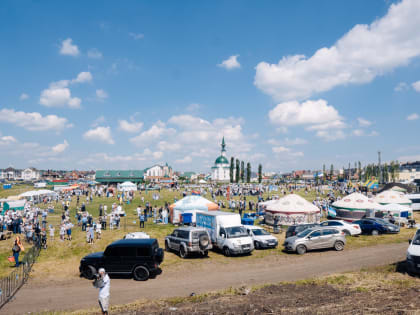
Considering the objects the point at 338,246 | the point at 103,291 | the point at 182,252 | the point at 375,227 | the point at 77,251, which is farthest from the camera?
the point at 375,227

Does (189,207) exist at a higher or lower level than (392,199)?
lower

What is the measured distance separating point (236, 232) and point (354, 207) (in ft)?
64.4

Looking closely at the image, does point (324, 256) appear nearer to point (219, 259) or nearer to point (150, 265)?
point (219, 259)

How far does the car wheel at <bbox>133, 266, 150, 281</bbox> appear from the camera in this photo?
13.8m

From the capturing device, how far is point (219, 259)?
1766 centimetres

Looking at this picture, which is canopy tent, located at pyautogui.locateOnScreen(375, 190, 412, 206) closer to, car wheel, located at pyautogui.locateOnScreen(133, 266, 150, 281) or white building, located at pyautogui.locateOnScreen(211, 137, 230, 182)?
car wheel, located at pyautogui.locateOnScreen(133, 266, 150, 281)

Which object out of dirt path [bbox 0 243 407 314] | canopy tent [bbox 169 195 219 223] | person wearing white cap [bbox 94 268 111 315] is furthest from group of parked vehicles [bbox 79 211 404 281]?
canopy tent [bbox 169 195 219 223]

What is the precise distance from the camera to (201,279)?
13961 millimetres

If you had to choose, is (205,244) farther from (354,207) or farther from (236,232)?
(354,207)

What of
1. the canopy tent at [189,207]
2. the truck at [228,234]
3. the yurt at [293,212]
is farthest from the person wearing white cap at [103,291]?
the yurt at [293,212]

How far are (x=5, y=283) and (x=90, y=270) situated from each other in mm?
3671

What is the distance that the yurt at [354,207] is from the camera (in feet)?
104

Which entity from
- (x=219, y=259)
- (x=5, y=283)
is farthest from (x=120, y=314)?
(x=219, y=259)

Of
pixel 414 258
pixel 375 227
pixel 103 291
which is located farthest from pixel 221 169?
pixel 103 291
